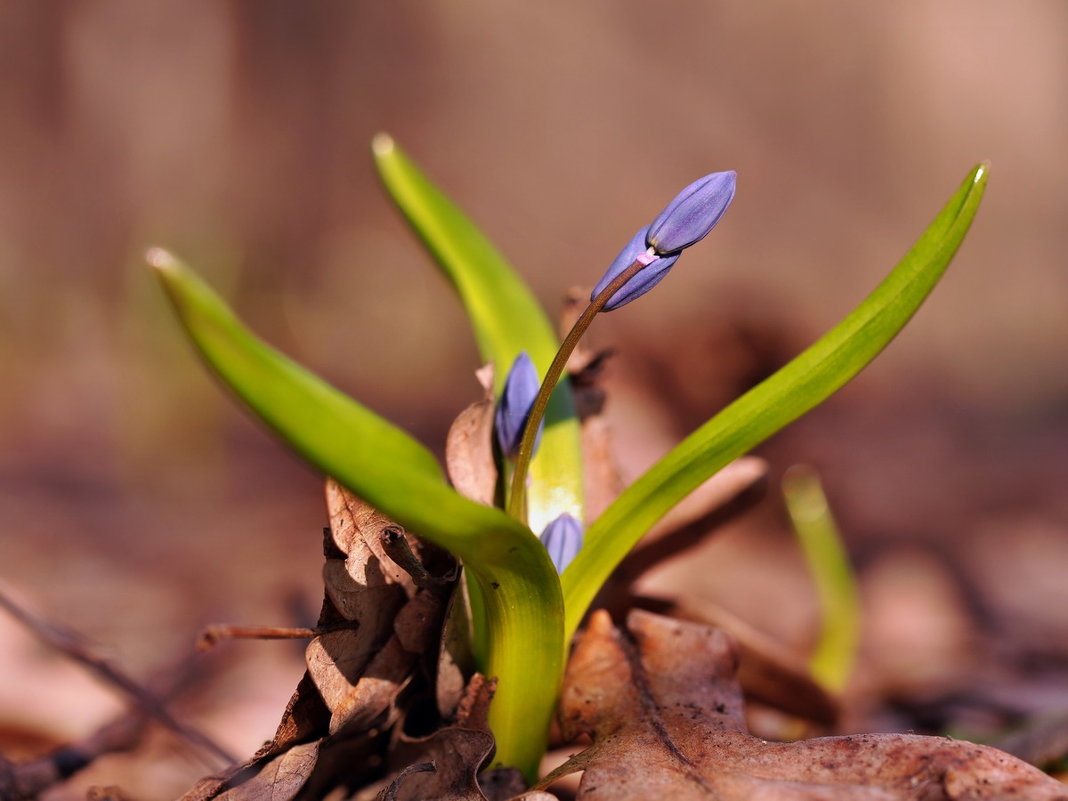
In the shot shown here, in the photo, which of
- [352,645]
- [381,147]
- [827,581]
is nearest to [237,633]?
[352,645]

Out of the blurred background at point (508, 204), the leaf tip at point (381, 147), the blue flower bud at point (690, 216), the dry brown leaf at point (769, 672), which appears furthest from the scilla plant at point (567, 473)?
the blurred background at point (508, 204)

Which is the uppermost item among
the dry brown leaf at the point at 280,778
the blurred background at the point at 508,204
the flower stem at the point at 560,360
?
the blurred background at the point at 508,204

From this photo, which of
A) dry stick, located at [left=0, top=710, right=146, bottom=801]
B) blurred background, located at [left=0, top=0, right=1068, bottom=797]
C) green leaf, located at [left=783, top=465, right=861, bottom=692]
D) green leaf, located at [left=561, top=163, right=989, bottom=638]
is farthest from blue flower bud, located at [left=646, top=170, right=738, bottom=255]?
blurred background, located at [left=0, top=0, right=1068, bottom=797]

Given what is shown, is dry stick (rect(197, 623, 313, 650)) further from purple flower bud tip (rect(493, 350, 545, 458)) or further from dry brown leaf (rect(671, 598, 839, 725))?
dry brown leaf (rect(671, 598, 839, 725))

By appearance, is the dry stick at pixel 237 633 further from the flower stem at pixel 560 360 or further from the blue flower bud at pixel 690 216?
the blue flower bud at pixel 690 216

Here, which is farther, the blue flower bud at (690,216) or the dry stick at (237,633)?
the blue flower bud at (690,216)

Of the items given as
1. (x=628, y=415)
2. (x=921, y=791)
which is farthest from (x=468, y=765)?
(x=628, y=415)
